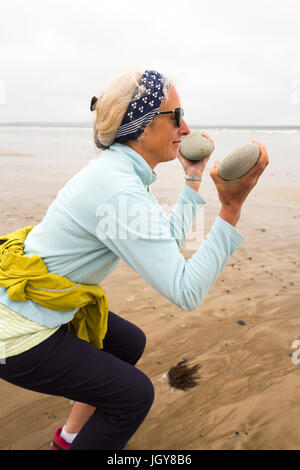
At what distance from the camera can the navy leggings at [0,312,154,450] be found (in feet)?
6.42

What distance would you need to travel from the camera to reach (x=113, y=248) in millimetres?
1839

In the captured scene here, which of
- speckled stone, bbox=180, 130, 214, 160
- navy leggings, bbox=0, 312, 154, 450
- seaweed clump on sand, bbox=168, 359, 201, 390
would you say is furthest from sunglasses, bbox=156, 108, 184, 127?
seaweed clump on sand, bbox=168, 359, 201, 390

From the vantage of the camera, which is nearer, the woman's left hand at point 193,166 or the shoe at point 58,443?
the shoe at point 58,443

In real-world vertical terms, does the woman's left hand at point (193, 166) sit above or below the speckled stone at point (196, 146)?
below

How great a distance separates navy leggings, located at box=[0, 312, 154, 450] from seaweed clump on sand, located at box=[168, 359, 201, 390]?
115 centimetres

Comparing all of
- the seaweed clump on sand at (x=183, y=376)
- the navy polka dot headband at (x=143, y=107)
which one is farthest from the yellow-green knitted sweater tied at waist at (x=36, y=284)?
the seaweed clump on sand at (x=183, y=376)

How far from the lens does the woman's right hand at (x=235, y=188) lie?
1836mm

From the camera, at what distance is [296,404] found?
2959 mm

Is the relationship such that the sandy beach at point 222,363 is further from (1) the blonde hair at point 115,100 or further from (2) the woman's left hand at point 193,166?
(1) the blonde hair at point 115,100

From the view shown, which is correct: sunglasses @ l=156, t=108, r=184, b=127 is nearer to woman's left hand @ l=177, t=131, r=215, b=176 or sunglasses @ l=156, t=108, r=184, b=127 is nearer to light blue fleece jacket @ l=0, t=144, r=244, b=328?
light blue fleece jacket @ l=0, t=144, r=244, b=328

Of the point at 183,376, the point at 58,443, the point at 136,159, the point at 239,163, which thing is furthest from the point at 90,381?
the point at 183,376

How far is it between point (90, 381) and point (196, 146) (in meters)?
1.45
